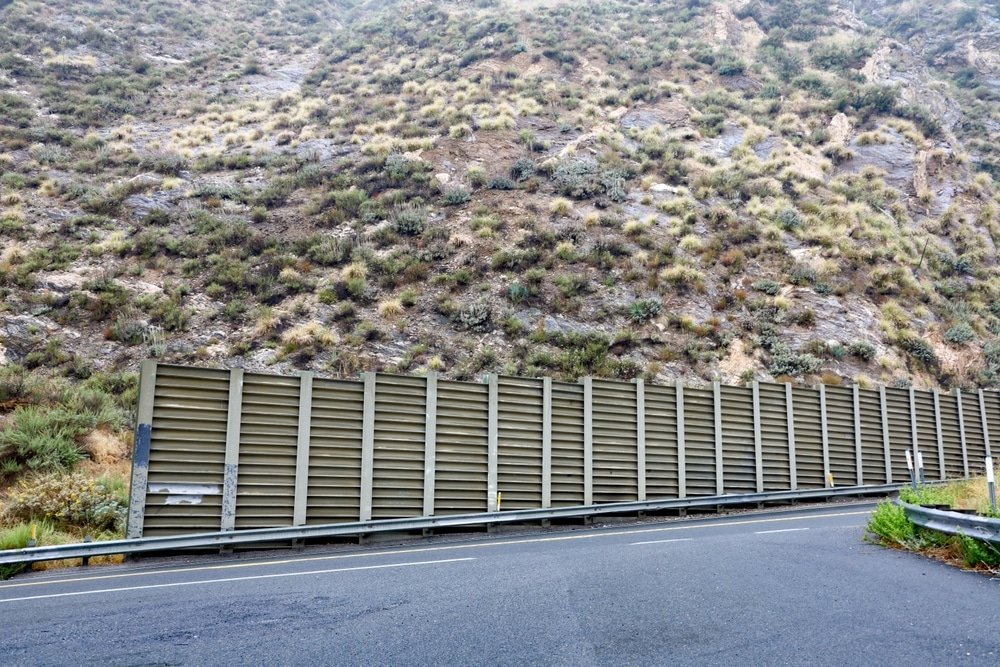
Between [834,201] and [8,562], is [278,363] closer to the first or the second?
[8,562]

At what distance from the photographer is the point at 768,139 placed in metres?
38.9

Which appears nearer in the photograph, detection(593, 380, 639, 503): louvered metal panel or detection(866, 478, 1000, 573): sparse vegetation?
detection(866, 478, 1000, 573): sparse vegetation

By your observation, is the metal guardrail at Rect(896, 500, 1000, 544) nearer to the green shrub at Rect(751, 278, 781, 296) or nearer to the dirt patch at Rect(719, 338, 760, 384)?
the dirt patch at Rect(719, 338, 760, 384)

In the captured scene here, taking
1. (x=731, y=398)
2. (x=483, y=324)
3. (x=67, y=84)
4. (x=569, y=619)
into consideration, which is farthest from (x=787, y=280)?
(x=67, y=84)

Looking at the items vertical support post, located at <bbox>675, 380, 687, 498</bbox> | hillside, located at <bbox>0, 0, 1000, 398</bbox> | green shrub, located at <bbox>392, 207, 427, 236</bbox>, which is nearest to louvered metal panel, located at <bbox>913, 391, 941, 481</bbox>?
hillside, located at <bbox>0, 0, 1000, 398</bbox>

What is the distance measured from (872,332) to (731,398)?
12622 mm

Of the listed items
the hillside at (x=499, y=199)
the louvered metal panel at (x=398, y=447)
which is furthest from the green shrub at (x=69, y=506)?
the hillside at (x=499, y=199)

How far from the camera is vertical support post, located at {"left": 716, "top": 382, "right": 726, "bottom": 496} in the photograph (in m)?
14.6

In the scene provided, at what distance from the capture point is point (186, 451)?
33.7 ft

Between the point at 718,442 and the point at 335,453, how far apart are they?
304 inches

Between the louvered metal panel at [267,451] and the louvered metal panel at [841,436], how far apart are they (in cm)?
1167

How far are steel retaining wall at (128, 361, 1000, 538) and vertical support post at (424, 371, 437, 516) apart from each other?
0.07ft

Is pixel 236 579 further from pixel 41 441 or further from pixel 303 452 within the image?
pixel 41 441

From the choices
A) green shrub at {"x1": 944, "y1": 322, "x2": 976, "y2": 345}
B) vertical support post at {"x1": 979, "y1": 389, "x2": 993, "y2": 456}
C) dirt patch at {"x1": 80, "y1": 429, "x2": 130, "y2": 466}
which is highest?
green shrub at {"x1": 944, "y1": 322, "x2": 976, "y2": 345}
